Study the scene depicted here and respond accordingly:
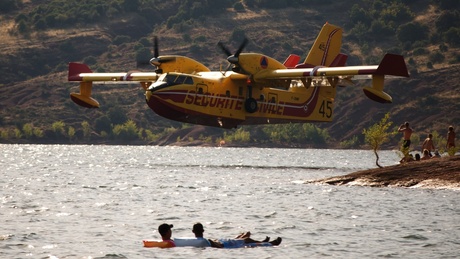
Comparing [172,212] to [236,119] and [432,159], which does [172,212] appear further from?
[236,119]

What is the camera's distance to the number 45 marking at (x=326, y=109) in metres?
79.2

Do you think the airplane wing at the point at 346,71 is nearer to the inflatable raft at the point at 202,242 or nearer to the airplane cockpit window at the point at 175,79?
the airplane cockpit window at the point at 175,79

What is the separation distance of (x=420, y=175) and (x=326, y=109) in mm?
30774

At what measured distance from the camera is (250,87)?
238 feet

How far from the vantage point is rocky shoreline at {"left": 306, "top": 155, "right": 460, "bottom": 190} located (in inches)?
1902

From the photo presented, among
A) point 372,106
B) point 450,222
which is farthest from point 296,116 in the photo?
point 372,106

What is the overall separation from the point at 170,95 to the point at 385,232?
3261 cm

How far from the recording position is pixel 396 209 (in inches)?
1673

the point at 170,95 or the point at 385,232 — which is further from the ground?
the point at 170,95

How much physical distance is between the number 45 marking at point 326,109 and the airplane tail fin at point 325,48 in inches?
123

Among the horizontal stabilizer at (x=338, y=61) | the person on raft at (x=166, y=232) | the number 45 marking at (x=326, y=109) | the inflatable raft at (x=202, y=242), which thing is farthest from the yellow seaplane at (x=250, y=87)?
the person on raft at (x=166, y=232)

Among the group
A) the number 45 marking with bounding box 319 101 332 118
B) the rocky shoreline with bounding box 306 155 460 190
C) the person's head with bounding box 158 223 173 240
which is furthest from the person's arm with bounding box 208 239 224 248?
the number 45 marking with bounding box 319 101 332 118

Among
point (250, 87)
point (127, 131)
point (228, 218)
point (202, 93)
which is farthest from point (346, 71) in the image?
point (127, 131)

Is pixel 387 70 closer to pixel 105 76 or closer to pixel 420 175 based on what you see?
pixel 420 175
